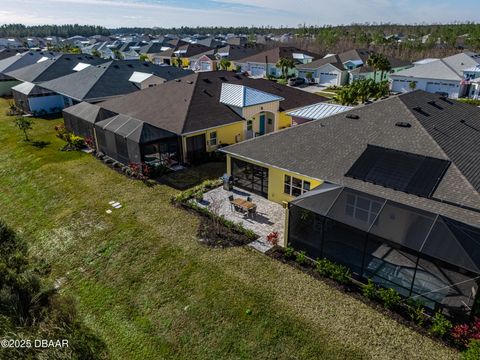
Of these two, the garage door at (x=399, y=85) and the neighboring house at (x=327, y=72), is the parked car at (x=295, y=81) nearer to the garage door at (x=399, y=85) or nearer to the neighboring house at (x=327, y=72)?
the neighboring house at (x=327, y=72)

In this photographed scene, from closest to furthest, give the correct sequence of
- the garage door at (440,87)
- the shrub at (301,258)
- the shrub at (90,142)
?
the shrub at (301,258) < the shrub at (90,142) < the garage door at (440,87)

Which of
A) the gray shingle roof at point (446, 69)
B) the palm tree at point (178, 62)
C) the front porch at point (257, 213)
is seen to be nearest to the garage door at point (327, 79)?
the gray shingle roof at point (446, 69)

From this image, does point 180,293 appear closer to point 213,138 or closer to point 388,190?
point 388,190

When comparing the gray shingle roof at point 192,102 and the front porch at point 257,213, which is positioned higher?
the gray shingle roof at point 192,102

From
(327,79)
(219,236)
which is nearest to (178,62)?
(327,79)

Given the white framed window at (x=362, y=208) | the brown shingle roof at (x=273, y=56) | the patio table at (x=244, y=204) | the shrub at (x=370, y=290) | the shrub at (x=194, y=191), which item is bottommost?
the shrub at (x=194, y=191)

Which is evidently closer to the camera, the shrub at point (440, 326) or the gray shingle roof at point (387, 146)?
the shrub at point (440, 326)

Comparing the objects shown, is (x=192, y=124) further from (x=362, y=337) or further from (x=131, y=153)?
(x=362, y=337)

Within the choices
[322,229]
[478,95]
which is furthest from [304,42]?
[322,229]
